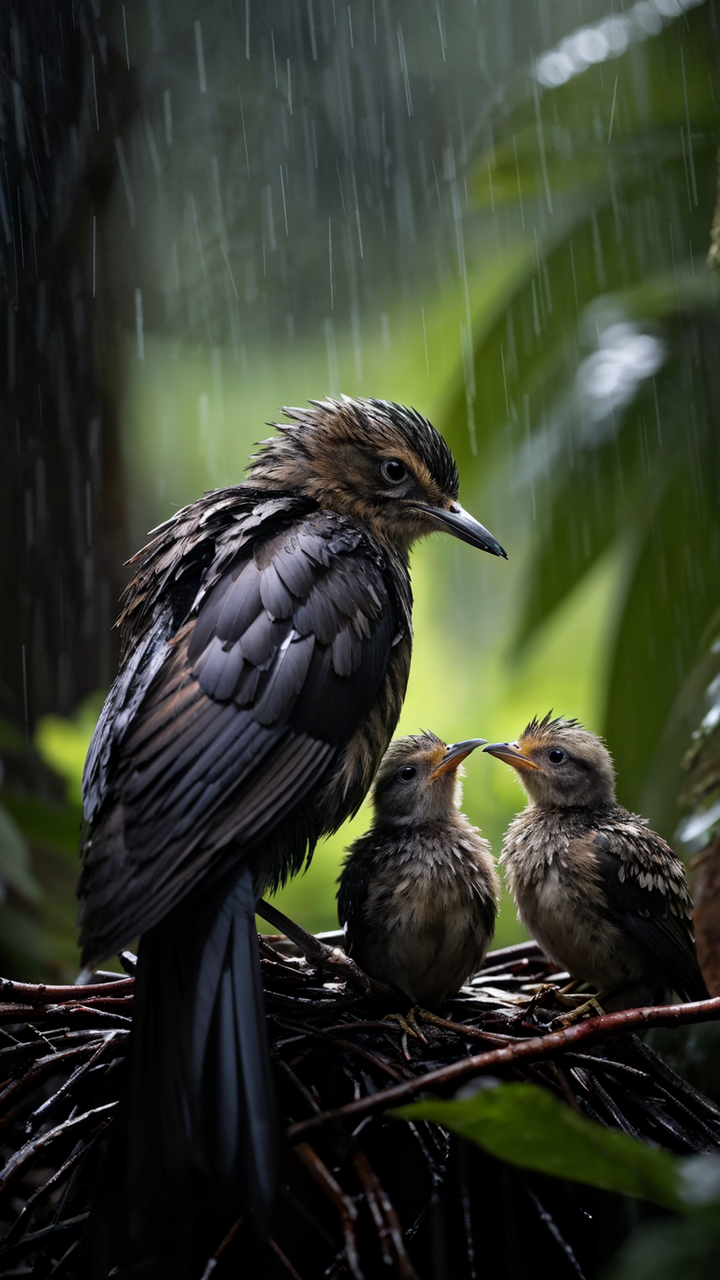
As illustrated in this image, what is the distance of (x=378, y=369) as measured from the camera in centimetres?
582

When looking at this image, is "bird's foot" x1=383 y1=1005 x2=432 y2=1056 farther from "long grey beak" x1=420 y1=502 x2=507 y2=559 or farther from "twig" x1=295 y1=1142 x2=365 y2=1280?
"long grey beak" x1=420 y1=502 x2=507 y2=559

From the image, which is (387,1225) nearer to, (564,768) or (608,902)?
(608,902)

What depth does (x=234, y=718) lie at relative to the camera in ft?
5.33

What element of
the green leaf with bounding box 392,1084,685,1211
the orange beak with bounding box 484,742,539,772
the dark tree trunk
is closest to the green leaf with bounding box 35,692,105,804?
the dark tree trunk

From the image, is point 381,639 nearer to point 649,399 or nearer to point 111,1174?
point 111,1174

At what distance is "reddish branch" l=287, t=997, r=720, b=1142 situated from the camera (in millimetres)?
1374

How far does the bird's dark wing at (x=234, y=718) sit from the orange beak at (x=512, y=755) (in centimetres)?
53

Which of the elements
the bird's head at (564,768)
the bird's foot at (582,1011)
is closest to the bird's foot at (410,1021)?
the bird's foot at (582,1011)

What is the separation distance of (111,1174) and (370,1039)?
0.50 meters

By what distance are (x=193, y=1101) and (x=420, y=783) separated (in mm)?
1025

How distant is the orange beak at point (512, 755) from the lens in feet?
7.72

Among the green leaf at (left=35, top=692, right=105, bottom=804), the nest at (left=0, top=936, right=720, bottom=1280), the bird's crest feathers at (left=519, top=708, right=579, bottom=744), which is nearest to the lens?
the nest at (left=0, top=936, right=720, bottom=1280)

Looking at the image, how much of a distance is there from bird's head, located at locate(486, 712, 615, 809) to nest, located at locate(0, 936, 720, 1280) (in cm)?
51


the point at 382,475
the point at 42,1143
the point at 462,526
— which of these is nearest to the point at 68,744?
the point at 382,475
